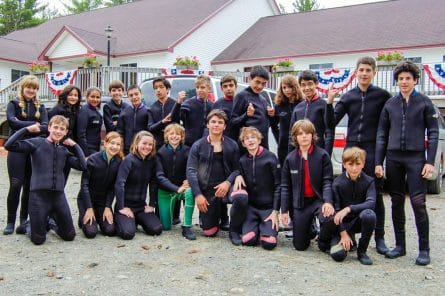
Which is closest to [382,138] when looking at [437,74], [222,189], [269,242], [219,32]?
[269,242]

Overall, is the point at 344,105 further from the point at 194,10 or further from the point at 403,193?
the point at 194,10

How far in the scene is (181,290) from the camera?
4.11 m

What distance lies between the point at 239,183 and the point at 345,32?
20.5 m

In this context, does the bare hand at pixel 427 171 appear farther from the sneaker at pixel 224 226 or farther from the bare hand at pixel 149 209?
the bare hand at pixel 149 209

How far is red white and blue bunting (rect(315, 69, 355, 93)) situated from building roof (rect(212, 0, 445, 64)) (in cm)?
596

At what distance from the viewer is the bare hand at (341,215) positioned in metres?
5.13

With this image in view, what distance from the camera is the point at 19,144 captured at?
219 inches

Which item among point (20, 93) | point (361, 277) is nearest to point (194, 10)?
point (20, 93)

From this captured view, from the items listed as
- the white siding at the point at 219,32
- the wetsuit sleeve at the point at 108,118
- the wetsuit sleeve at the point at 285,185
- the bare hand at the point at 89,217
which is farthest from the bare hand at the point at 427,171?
the white siding at the point at 219,32

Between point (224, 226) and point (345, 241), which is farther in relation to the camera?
point (224, 226)

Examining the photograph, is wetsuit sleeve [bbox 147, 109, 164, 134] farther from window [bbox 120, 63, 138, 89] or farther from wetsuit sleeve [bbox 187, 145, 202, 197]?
window [bbox 120, 63, 138, 89]

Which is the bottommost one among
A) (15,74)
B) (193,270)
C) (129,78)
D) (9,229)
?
(193,270)

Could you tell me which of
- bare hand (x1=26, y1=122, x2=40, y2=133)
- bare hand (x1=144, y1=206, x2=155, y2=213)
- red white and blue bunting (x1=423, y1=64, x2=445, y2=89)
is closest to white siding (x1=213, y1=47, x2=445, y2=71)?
red white and blue bunting (x1=423, y1=64, x2=445, y2=89)

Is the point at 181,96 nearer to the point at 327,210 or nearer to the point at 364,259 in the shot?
the point at 327,210
